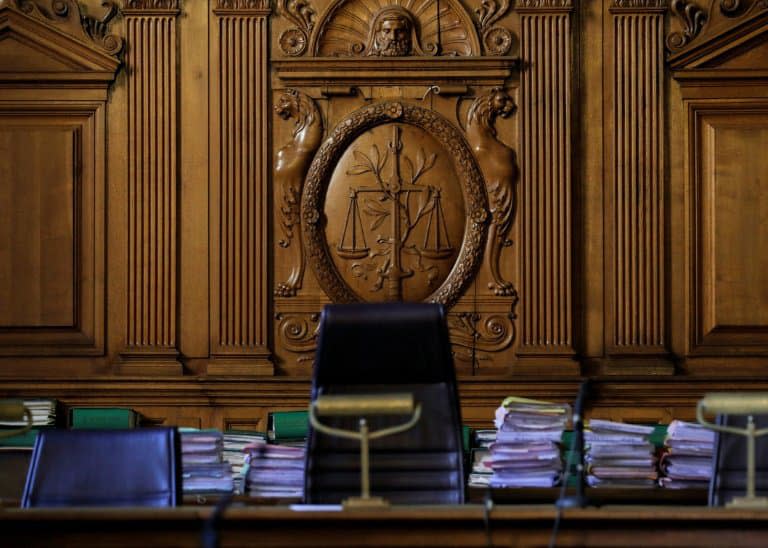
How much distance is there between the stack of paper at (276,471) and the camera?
14.4 feet

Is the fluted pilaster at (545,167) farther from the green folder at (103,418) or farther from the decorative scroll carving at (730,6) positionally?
the green folder at (103,418)

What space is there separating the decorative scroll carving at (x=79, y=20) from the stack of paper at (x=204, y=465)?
2161mm

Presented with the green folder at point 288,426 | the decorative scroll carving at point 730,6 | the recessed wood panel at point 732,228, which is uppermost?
the decorative scroll carving at point 730,6

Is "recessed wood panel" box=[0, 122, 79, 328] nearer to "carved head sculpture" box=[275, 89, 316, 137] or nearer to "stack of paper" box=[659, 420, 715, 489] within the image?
"carved head sculpture" box=[275, 89, 316, 137]

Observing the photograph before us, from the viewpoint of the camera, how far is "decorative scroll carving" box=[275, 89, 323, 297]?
18.9 feet

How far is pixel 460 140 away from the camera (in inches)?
227

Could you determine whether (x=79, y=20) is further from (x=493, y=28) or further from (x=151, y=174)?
(x=493, y=28)

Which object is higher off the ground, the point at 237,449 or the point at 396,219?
the point at 396,219

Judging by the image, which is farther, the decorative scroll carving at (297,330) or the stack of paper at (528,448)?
the decorative scroll carving at (297,330)

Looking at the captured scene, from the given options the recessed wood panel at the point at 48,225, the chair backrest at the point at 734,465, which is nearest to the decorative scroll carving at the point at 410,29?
the recessed wood panel at the point at 48,225

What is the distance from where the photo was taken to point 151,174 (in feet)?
19.0

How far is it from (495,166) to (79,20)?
2.04 metres

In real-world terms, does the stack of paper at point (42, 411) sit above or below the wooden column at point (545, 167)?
below

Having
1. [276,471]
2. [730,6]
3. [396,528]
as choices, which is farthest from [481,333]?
[396,528]
